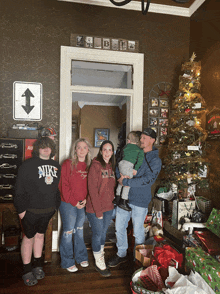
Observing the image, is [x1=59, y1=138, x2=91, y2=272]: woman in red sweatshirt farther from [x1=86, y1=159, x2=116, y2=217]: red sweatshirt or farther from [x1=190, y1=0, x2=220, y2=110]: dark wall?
[x1=190, y1=0, x2=220, y2=110]: dark wall

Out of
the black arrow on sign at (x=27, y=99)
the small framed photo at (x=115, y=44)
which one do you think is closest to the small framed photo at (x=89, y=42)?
the small framed photo at (x=115, y=44)

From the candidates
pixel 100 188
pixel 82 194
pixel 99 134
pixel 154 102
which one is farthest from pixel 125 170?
pixel 99 134

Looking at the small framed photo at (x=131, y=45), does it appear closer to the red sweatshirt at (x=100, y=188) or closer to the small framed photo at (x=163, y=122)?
the small framed photo at (x=163, y=122)

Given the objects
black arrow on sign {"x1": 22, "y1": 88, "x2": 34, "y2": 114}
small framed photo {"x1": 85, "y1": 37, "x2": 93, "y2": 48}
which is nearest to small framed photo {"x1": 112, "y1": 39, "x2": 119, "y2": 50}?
small framed photo {"x1": 85, "y1": 37, "x2": 93, "y2": 48}

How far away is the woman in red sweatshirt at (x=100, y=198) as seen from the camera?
2.44 m

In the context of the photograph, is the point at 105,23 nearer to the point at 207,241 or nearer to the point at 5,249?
the point at 207,241

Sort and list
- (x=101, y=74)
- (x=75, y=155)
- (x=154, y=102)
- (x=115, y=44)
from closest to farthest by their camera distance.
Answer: (x=75, y=155) < (x=115, y=44) < (x=154, y=102) < (x=101, y=74)

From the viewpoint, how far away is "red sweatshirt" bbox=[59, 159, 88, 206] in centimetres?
253

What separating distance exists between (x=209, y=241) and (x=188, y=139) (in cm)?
131

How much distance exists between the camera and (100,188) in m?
2.51

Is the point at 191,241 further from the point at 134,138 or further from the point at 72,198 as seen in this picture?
the point at 72,198

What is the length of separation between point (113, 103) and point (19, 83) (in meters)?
4.68

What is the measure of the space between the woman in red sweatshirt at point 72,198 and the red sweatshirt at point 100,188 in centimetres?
15

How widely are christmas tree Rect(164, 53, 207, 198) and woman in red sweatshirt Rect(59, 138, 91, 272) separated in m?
1.28
